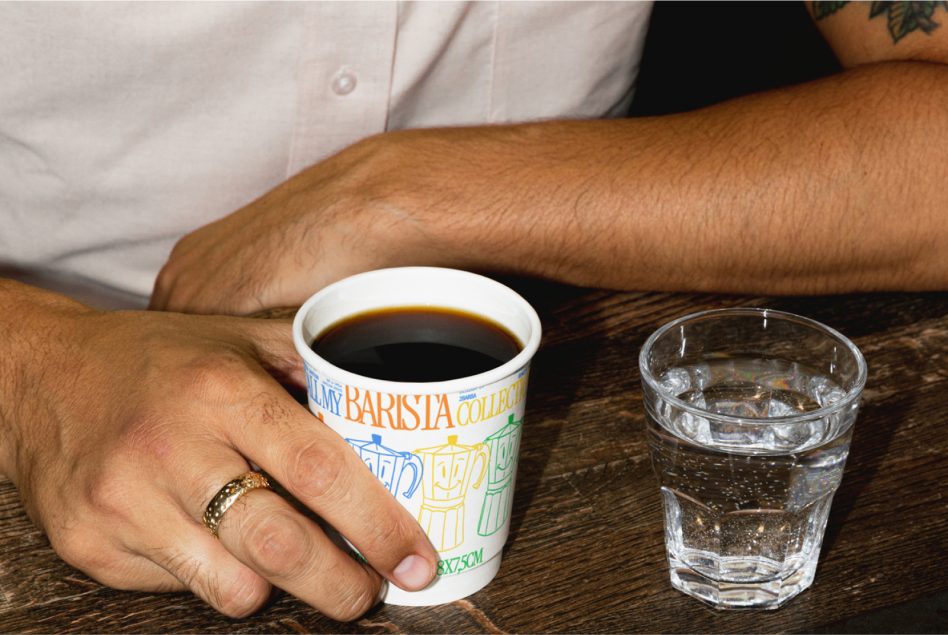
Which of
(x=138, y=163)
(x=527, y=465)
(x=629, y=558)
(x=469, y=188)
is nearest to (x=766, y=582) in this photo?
(x=629, y=558)

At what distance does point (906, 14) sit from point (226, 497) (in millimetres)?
1000

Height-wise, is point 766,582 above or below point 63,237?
above

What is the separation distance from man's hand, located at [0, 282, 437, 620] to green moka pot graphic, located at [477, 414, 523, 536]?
5 centimetres

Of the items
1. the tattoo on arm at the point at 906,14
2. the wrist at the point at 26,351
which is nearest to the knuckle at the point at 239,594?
the wrist at the point at 26,351

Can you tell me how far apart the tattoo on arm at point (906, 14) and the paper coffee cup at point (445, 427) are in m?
0.77

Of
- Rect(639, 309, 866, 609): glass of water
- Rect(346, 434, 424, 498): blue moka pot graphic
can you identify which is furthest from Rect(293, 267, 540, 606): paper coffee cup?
Rect(639, 309, 866, 609): glass of water

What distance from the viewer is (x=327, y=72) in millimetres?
1316

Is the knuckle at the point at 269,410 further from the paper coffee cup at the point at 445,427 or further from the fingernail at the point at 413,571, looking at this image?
the fingernail at the point at 413,571

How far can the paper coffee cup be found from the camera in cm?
62

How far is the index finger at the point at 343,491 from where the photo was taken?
65 centimetres

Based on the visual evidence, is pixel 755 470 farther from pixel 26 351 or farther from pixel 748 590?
pixel 26 351

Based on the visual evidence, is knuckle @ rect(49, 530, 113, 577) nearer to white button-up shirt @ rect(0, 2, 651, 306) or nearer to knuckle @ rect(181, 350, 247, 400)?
knuckle @ rect(181, 350, 247, 400)

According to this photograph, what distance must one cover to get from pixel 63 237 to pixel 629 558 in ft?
3.28

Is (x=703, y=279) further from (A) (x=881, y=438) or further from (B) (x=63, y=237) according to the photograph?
(B) (x=63, y=237)
